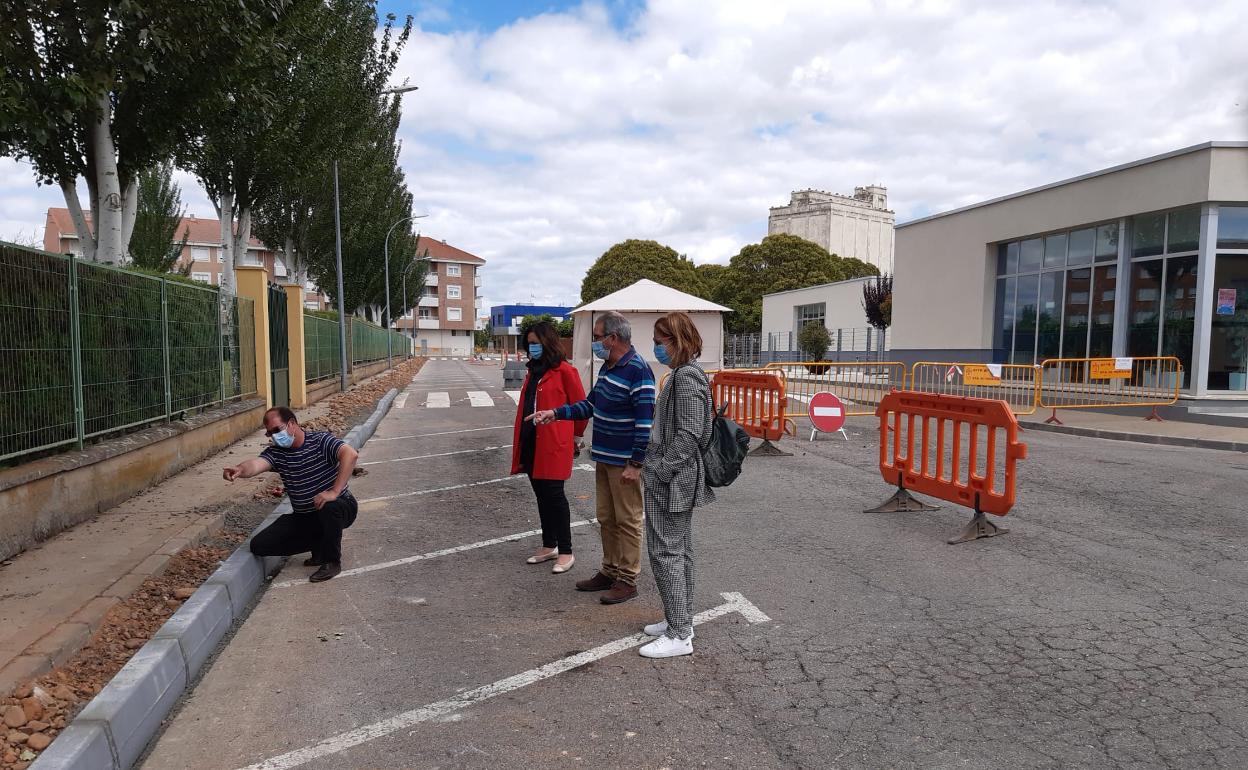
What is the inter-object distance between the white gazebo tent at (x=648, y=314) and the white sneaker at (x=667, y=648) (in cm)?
1147

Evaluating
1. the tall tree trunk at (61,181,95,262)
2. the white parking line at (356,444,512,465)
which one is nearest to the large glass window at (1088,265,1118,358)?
the white parking line at (356,444,512,465)

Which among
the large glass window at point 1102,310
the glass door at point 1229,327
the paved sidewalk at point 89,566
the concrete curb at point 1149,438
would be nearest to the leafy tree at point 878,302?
the large glass window at point 1102,310

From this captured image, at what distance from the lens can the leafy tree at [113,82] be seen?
21.4 ft

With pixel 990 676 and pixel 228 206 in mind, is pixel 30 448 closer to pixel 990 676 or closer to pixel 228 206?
pixel 990 676

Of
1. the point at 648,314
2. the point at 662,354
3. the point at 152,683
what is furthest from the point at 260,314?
the point at 662,354

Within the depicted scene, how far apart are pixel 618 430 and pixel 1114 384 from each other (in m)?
15.8

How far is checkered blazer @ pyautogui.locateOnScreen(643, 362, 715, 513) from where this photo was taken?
12.8 ft

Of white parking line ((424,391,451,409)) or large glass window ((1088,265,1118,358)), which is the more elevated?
large glass window ((1088,265,1118,358))

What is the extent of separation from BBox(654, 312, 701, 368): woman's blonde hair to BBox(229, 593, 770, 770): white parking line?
152 centimetres

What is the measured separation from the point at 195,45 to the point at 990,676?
28.4 feet

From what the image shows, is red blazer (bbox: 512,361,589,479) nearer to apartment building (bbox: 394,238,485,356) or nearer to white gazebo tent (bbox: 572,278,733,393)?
white gazebo tent (bbox: 572,278,733,393)

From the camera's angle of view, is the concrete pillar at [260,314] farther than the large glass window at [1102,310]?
No

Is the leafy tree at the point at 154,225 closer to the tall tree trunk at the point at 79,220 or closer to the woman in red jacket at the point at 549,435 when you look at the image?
the tall tree trunk at the point at 79,220

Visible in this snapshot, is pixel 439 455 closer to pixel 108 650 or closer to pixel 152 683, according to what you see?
pixel 108 650
